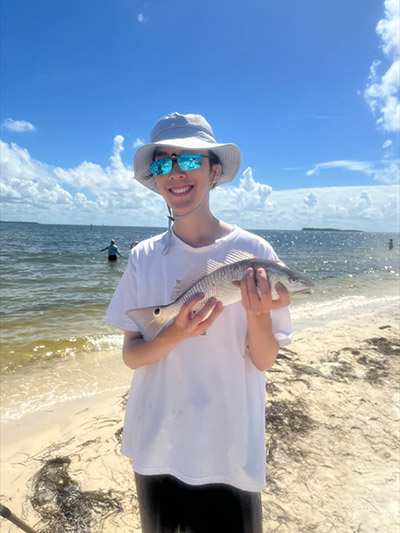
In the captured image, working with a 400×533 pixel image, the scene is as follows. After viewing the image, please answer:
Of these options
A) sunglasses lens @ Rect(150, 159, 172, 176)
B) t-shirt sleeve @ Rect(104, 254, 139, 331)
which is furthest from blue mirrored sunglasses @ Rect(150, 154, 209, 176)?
t-shirt sleeve @ Rect(104, 254, 139, 331)

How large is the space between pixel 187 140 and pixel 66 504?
3.59 metres

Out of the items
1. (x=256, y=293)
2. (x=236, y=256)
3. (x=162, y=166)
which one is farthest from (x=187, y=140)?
(x=256, y=293)

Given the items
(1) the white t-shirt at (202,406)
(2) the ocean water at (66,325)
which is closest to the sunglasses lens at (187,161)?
(1) the white t-shirt at (202,406)

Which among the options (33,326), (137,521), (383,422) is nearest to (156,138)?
(137,521)

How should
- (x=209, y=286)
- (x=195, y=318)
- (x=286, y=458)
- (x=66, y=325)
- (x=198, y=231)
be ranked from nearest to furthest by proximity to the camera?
(x=195, y=318) < (x=209, y=286) < (x=198, y=231) < (x=286, y=458) < (x=66, y=325)

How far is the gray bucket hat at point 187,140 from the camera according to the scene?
1.92 m

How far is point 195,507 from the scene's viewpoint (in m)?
1.68

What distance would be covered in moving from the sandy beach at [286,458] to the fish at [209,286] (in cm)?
243

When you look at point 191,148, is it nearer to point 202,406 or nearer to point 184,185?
point 184,185

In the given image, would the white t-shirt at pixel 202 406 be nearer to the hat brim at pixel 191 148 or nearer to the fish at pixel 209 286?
the fish at pixel 209 286

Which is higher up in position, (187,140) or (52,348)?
(187,140)

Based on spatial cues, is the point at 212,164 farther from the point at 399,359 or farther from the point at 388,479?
the point at 399,359

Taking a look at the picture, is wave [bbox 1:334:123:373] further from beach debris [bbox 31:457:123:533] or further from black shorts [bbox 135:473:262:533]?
black shorts [bbox 135:473:262:533]

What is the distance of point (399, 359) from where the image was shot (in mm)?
6297
